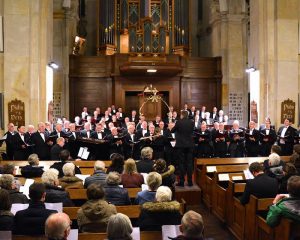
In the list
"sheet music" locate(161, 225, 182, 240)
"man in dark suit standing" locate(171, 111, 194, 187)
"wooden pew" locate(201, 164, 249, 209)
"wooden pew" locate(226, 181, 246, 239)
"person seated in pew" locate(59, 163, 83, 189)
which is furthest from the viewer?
"man in dark suit standing" locate(171, 111, 194, 187)

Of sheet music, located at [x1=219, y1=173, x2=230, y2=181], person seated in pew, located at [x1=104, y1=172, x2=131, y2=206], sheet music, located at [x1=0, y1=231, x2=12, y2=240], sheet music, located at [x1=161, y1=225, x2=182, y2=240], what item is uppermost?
person seated in pew, located at [x1=104, y1=172, x2=131, y2=206]

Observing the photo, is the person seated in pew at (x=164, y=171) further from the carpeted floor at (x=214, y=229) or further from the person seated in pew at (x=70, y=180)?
the person seated in pew at (x=70, y=180)

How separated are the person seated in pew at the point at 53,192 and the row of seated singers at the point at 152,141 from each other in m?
5.31

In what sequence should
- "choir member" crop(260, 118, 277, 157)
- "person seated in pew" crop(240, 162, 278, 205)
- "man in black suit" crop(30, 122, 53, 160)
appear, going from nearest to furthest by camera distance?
"person seated in pew" crop(240, 162, 278, 205) < "man in black suit" crop(30, 122, 53, 160) < "choir member" crop(260, 118, 277, 157)

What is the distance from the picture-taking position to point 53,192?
558 cm

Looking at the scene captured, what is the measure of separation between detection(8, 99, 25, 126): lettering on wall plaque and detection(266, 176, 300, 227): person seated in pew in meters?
9.73

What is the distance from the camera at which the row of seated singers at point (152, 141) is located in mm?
11375

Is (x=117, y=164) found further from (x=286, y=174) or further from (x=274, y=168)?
(x=286, y=174)

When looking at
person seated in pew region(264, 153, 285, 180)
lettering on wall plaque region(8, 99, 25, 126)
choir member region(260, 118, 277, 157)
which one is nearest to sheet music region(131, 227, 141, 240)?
person seated in pew region(264, 153, 285, 180)

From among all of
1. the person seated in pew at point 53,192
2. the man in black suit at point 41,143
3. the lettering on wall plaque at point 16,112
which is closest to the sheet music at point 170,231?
the person seated in pew at point 53,192

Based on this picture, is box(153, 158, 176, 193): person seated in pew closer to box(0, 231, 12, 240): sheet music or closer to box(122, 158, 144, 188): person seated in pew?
box(122, 158, 144, 188): person seated in pew

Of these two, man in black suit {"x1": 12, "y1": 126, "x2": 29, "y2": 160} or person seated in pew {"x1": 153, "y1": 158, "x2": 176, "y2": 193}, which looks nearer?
person seated in pew {"x1": 153, "y1": 158, "x2": 176, "y2": 193}

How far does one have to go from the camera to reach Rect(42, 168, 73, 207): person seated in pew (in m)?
5.54

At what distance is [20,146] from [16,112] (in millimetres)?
2175
